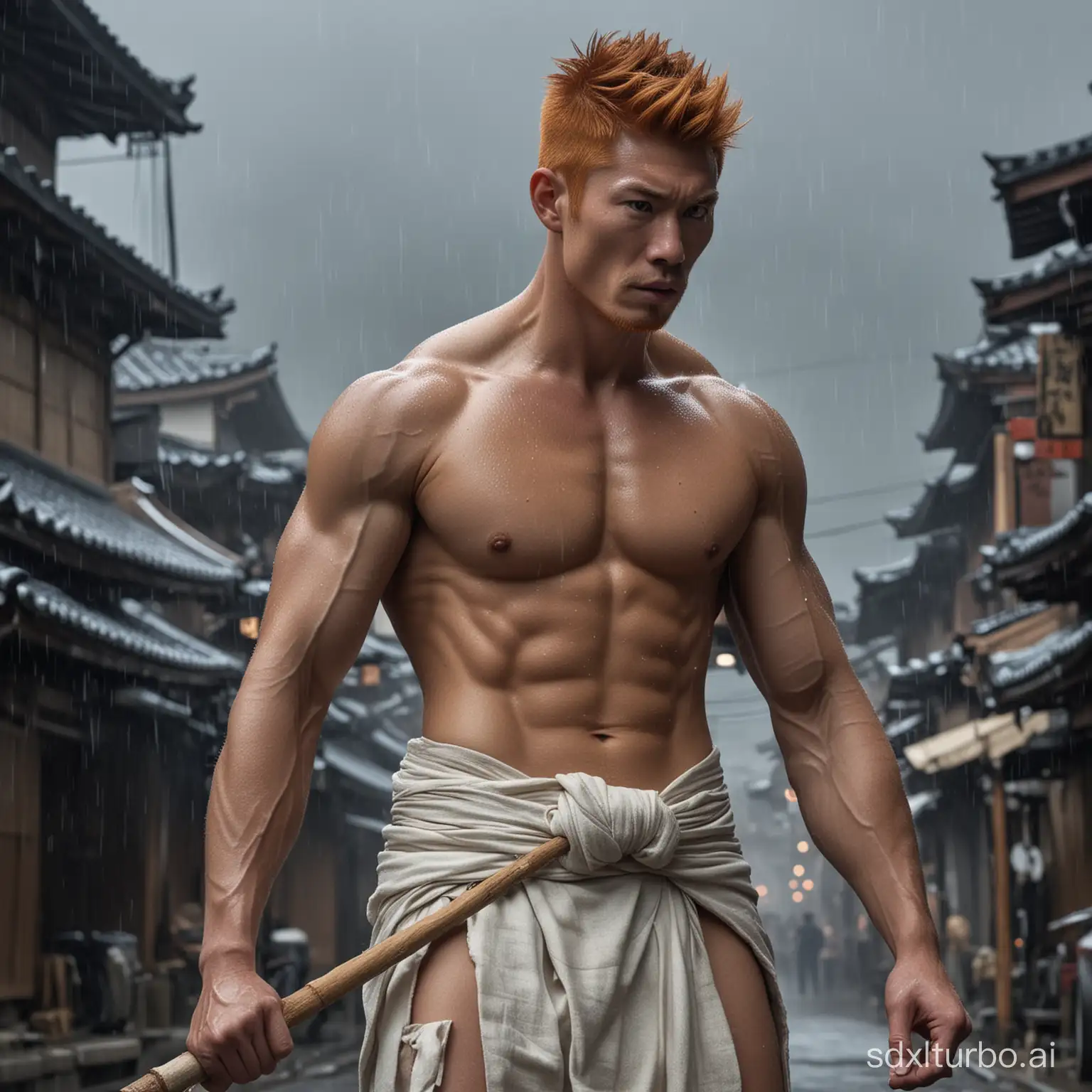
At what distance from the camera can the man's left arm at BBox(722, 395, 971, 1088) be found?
3.54 metres

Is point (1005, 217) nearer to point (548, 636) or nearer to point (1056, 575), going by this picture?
point (1056, 575)

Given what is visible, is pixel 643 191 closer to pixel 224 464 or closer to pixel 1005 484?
pixel 224 464

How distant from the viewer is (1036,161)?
861 inches

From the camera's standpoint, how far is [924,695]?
3691 centimetres

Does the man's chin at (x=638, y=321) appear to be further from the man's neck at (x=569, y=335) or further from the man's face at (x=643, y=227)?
the man's neck at (x=569, y=335)

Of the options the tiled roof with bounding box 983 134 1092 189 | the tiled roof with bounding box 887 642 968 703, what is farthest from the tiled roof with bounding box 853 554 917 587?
the tiled roof with bounding box 983 134 1092 189

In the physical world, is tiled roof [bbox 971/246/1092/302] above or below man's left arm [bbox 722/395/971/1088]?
above

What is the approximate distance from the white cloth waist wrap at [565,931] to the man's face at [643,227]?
789mm

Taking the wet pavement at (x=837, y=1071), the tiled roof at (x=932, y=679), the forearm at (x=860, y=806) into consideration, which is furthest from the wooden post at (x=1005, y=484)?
the forearm at (x=860, y=806)

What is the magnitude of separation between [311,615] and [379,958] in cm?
63

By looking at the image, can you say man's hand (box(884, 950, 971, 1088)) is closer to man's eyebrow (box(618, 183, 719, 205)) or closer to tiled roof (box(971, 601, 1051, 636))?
man's eyebrow (box(618, 183, 719, 205))

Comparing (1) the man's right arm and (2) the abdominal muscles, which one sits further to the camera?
(2) the abdominal muscles

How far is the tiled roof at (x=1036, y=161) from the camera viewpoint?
21672 mm

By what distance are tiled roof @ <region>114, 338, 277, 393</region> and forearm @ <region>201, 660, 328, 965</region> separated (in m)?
31.4
